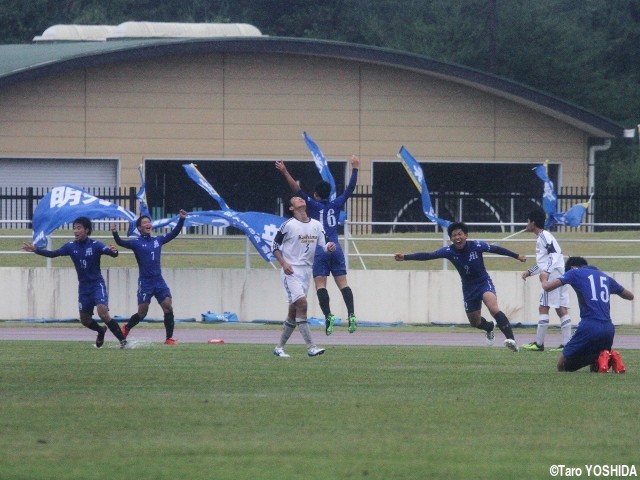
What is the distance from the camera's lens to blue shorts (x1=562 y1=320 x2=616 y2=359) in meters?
14.8

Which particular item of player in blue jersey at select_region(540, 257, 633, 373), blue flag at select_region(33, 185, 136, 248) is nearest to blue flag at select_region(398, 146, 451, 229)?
blue flag at select_region(33, 185, 136, 248)

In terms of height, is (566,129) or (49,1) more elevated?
(49,1)

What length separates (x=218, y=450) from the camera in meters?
9.72

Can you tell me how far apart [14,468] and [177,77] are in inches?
1255

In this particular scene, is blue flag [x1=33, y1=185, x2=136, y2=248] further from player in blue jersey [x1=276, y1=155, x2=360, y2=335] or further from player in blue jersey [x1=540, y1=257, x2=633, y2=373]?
player in blue jersey [x1=540, y1=257, x2=633, y2=373]

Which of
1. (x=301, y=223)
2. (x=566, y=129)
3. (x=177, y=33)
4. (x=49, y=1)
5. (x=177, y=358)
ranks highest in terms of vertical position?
(x=49, y=1)

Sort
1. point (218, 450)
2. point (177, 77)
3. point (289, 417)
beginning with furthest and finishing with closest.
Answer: point (177, 77) < point (289, 417) < point (218, 450)

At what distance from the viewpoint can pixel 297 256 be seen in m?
16.8

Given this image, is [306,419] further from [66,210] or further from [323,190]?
[66,210]

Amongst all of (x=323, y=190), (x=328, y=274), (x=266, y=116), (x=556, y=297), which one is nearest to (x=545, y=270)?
(x=556, y=297)

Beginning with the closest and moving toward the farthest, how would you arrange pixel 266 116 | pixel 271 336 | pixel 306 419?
pixel 306 419, pixel 271 336, pixel 266 116

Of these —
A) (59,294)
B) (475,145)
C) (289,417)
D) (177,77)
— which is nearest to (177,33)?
(177,77)

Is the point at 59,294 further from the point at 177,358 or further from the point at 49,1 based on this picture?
the point at 49,1

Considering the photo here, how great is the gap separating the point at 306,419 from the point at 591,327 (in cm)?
471
